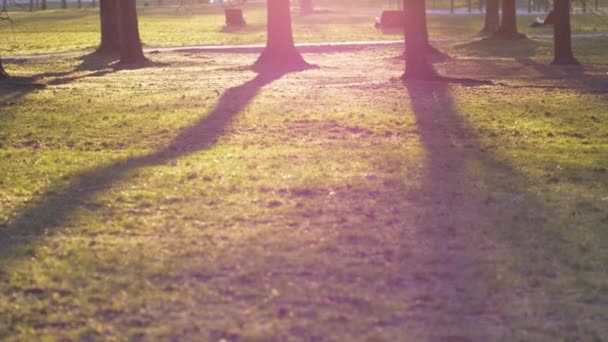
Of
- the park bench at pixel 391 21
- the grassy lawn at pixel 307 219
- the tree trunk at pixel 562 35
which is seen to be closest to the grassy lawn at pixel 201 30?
the park bench at pixel 391 21

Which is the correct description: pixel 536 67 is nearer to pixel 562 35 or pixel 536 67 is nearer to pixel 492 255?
pixel 562 35

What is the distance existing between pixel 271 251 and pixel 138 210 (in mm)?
1809

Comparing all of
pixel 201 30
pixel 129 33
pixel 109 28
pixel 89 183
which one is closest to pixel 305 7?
pixel 201 30

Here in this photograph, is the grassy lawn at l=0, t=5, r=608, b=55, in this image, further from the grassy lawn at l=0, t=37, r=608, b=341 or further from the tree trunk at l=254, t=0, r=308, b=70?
Answer: the grassy lawn at l=0, t=37, r=608, b=341

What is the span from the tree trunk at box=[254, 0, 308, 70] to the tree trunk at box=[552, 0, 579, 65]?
19.5 feet

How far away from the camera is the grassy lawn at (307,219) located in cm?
573

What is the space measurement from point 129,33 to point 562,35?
414 inches

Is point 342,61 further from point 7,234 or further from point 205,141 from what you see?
point 7,234

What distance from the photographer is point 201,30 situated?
45188 millimetres

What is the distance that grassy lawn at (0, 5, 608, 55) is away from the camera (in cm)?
3662

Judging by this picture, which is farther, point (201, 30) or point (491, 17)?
point (201, 30)

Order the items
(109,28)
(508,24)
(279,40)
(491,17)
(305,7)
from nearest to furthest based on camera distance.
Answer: (279,40)
(109,28)
(508,24)
(491,17)
(305,7)

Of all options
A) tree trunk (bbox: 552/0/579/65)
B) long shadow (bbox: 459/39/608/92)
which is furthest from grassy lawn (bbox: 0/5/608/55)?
tree trunk (bbox: 552/0/579/65)

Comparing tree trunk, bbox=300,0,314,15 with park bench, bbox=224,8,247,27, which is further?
tree trunk, bbox=300,0,314,15
